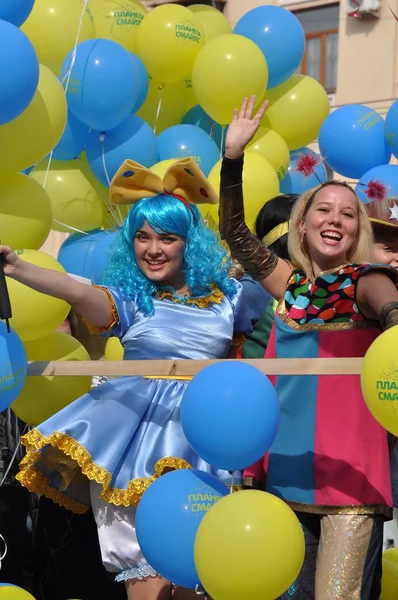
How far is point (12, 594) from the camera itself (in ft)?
9.20

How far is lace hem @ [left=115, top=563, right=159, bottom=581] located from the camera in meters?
3.11

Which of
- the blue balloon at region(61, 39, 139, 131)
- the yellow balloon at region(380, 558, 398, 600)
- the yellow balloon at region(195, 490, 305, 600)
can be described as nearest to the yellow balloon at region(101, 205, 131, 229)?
the blue balloon at region(61, 39, 139, 131)

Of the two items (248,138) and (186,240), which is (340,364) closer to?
(248,138)

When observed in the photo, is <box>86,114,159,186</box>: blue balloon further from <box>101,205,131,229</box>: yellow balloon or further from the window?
the window

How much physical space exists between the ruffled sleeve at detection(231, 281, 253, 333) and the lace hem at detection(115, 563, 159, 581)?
877mm

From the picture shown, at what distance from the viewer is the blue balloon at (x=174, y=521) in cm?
260

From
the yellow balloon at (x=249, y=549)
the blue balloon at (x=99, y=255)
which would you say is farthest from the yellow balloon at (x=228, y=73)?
the yellow balloon at (x=249, y=549)

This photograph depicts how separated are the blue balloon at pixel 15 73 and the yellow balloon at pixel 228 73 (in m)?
1.54

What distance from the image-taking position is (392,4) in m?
12.2

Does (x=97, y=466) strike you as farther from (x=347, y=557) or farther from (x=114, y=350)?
(x=114, y=350)

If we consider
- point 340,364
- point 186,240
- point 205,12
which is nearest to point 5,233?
point 186,240

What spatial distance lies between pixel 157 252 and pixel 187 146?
1648 millimetres

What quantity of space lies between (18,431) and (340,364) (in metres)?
1.92

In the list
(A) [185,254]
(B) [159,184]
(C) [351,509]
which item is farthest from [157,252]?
(C) [351,509]
